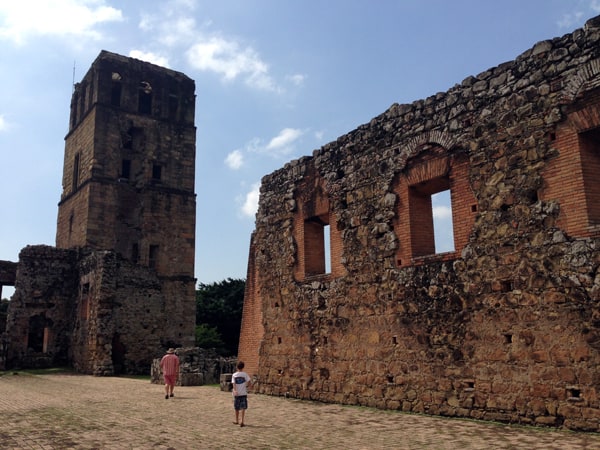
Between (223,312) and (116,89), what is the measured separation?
15.3m

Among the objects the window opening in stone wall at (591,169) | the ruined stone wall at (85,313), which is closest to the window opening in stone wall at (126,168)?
the ruined stone wall at (85,313)

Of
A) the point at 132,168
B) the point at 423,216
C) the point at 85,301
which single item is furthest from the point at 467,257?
the point at 132,168

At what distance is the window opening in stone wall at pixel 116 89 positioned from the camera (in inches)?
1215

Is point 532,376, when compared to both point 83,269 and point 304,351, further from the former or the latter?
point 83,269

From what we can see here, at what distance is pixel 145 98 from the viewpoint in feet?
106

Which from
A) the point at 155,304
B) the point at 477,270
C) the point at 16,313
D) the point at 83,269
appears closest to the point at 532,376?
the point at 477,270

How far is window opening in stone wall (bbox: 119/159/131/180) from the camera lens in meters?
30.5

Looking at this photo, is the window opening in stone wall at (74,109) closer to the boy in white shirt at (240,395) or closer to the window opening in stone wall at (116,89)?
the window opening in stone wall at (116,89)

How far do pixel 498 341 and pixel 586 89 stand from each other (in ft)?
11.6

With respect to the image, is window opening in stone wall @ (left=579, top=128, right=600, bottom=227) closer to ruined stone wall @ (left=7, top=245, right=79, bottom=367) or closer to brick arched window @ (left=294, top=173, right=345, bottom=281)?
brick arched window @ (left=294, top=173, right=345, bottom=281)

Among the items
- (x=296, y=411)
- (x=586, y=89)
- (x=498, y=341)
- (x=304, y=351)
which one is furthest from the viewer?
(x=304, y=351)

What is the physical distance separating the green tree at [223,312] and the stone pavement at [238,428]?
24.4 metres

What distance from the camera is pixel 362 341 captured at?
403 inches

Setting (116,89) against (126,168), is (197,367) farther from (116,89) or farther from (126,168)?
(116,89)
